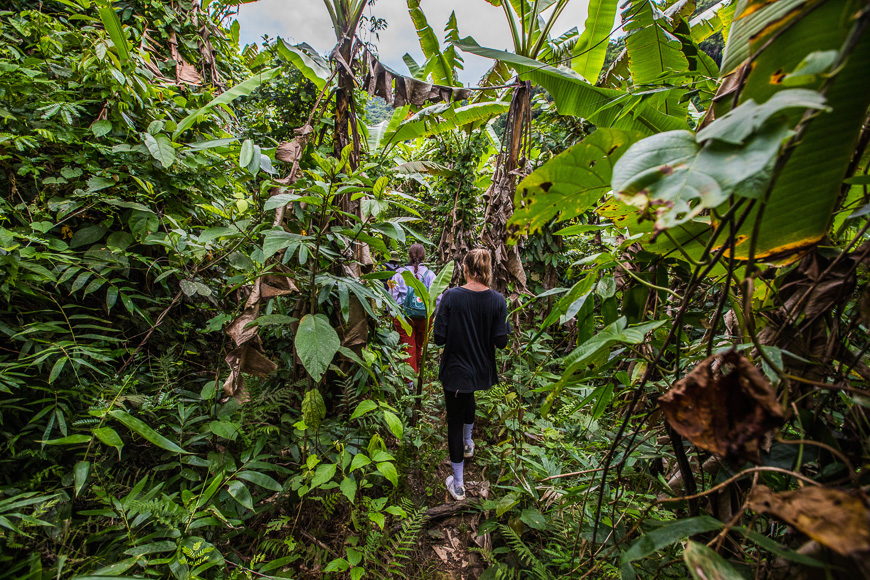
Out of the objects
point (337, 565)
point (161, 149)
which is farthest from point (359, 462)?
point (161, 149)

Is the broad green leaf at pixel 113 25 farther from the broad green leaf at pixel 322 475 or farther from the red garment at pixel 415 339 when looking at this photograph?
the red garment at pixel 415 339

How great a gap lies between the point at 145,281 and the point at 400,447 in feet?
5.16

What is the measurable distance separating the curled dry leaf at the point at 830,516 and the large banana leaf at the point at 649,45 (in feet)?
6.34

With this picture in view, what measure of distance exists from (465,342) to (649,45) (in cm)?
189

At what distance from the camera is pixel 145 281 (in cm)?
171

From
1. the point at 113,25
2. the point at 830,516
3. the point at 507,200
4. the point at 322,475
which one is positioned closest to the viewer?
the point at 830,516

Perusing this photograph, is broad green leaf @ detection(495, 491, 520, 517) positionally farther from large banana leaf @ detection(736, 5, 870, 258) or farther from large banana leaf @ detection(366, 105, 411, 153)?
large banana leaf @ detection(366, 105, 411, 153)

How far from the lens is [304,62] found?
2.13m

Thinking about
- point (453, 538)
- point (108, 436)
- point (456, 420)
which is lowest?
point (453, 538)

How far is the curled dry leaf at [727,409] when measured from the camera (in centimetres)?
42

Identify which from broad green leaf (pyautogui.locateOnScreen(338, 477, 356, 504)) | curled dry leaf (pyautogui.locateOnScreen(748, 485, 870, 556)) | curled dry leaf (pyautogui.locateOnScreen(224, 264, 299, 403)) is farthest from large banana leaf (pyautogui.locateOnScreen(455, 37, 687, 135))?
broad green leaf (pyautogui.locateOnScreen(338, 477, 356, 504))

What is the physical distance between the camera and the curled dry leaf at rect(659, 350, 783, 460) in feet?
1.36

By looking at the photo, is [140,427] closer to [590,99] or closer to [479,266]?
[479,266]

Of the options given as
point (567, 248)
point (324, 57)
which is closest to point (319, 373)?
point (324, 57)
